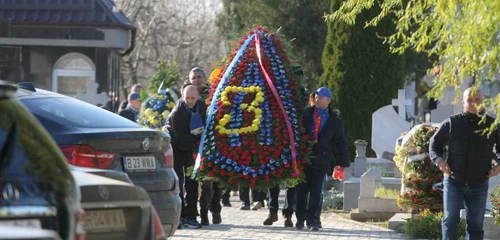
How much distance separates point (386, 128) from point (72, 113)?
15204 mm

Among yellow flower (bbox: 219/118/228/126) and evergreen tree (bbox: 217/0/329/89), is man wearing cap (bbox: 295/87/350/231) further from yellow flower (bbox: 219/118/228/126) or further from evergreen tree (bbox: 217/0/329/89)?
evergreen tree (bbox: 217/0/329/89)

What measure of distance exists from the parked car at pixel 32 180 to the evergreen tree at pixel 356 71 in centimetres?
2513

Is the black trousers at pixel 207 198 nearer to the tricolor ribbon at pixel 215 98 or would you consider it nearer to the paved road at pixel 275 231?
the paved road at pixel 275 231

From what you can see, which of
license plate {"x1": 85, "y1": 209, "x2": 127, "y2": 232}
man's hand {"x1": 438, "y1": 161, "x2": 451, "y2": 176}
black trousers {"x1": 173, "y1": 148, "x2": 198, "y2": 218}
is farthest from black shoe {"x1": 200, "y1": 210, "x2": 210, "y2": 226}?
license plate {"x1": 85, "y1": 209, "x2": 127, "y2": 232}

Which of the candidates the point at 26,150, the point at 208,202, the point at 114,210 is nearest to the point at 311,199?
the point at 208,202

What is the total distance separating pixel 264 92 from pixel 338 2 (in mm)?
13298

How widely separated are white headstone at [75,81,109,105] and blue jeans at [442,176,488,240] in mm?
20606

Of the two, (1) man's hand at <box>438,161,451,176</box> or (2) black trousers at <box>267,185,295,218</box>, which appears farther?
(2) black trousers at <box>267,185,295,218</box>

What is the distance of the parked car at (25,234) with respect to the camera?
511cm

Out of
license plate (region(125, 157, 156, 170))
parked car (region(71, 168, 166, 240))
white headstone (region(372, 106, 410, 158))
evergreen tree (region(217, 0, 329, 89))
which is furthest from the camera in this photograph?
evergreen tree (region(217, 0, 329, 89))

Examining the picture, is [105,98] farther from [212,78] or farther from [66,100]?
[66,100]

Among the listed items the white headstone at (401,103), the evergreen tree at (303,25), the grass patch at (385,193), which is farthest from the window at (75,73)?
the grass patch at (385,193)

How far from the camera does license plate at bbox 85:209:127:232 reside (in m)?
6.68

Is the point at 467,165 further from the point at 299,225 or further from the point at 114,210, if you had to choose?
the point at 114,210
